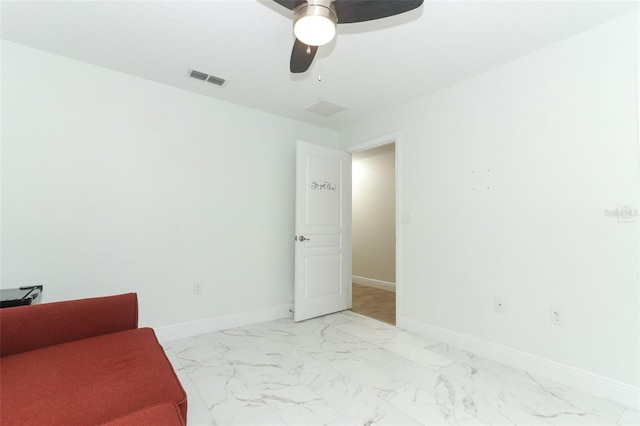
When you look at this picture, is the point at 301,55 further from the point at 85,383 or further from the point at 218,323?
the point at 218,323

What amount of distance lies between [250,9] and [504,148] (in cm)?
220

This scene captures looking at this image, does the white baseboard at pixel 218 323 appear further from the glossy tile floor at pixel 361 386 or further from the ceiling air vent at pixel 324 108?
the ceiling air vent at pixel 324 108

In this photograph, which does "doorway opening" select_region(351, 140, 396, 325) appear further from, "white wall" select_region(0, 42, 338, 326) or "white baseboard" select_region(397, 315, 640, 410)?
"white wall" select_region(0, 42, 338, 326)

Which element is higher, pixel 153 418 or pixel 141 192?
pixel 141 192

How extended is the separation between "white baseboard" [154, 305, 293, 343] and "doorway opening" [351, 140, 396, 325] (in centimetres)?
159

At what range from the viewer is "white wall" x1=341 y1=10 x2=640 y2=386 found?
1971 mm

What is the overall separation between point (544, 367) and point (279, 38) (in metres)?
3.10

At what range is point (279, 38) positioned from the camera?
2191mm

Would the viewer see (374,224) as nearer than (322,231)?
No

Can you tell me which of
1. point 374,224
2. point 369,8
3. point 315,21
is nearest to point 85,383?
point 315,21

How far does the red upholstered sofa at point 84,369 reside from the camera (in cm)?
107

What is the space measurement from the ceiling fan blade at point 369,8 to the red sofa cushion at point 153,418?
1.79 metres

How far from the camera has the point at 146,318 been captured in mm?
2814

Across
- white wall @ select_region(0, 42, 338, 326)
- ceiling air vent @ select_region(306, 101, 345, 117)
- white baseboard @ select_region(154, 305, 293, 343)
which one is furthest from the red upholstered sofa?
ceiling air vent @ select_region(306, 101, 345, 117)
